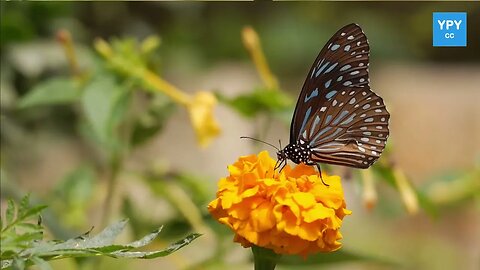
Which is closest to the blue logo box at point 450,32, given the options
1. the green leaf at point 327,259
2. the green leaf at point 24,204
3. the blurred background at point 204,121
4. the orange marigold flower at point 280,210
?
the blurred background at point 204,121

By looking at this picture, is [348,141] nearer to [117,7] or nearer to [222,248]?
[222,248]

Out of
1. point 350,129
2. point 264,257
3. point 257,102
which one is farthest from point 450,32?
point 264,257

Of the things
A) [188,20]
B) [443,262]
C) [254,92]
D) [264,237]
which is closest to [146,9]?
[254,92]

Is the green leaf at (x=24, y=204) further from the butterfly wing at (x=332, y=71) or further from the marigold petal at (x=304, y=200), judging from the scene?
the butterfly wing at (x=332, y=71)

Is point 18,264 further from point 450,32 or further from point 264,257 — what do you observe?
point 450,32

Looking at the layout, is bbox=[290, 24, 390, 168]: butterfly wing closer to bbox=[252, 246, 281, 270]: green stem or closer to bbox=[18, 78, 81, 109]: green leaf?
bbox=[252, 246, 281, 270]: green stem

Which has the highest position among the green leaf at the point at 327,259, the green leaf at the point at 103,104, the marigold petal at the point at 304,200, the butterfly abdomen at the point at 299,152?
the green leaf at the point at 103,104
